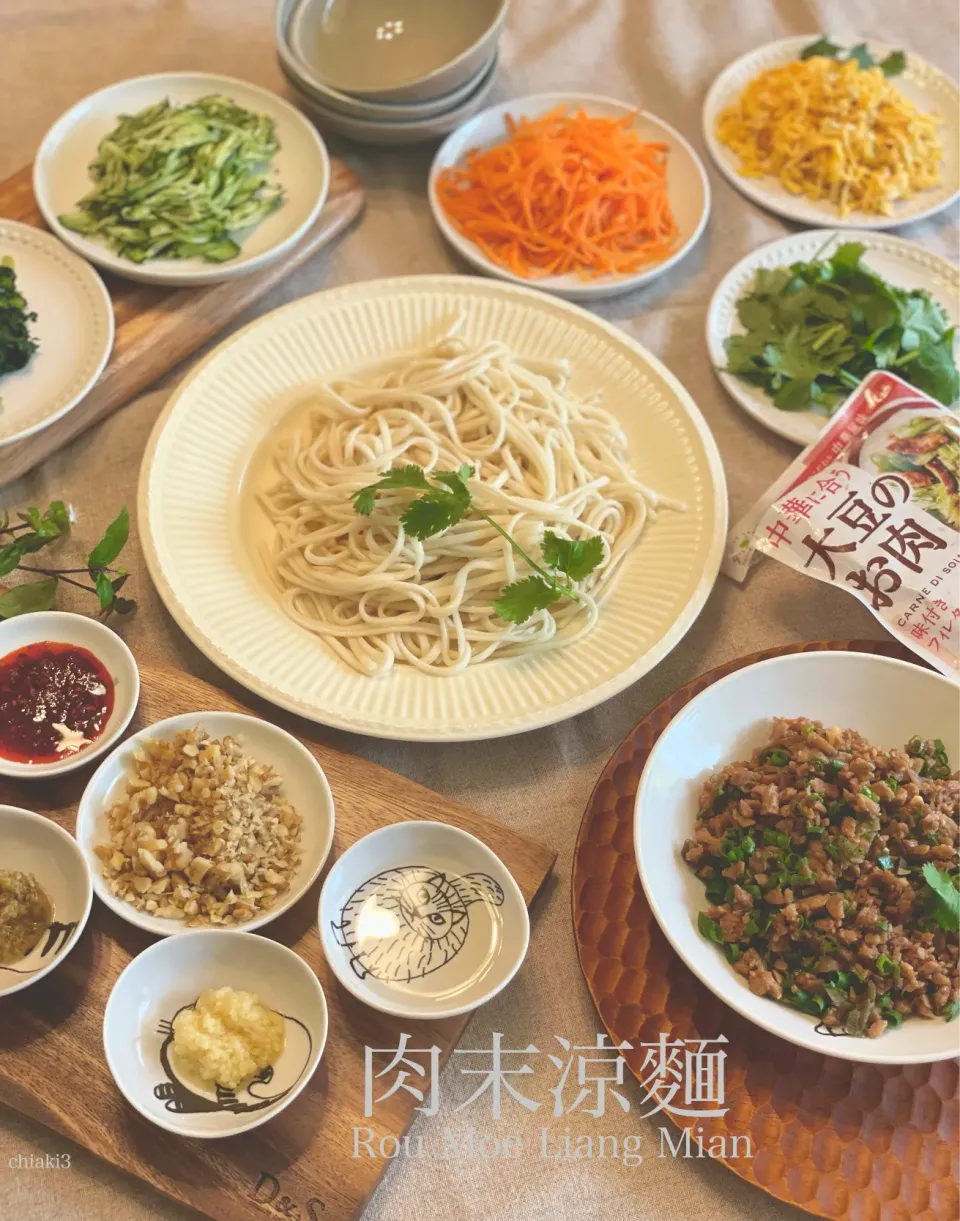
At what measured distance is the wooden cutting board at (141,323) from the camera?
2.46m

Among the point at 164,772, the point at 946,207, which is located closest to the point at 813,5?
the point at 946,207

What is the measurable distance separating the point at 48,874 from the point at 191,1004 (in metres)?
0.38

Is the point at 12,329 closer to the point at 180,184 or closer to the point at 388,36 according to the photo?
the point at 180,184

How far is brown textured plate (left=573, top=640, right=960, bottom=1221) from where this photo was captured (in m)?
1.64

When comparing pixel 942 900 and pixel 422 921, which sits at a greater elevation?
pixel 942 900

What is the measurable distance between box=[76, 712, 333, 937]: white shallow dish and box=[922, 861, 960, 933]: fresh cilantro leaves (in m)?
1.14

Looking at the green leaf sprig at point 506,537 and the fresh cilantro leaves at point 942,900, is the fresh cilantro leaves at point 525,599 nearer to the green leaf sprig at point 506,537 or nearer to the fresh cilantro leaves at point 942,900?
the green leaf sprig at point 506,537

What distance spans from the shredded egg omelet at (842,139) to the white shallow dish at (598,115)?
0.87 feet

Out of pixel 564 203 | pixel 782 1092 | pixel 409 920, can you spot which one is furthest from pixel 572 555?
pixel 564 203

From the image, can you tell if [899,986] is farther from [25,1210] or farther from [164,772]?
[25,1210]

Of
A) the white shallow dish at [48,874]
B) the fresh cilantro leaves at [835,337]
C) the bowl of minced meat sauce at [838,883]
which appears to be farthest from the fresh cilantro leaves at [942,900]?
the white shallow dish at [48,874]

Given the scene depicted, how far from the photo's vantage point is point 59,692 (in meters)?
1.94

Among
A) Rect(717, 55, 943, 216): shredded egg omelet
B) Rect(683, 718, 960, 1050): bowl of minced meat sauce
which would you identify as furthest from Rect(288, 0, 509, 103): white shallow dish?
Rect(683, 718, 960, 1050): bowl of minced meat sauce

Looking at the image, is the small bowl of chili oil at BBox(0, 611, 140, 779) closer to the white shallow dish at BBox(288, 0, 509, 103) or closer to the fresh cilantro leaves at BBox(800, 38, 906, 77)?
the white shallow dish at BBox(288, 0, 509, 103)
